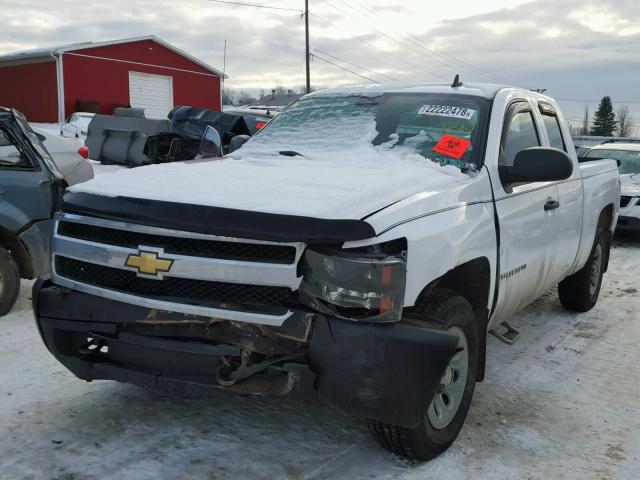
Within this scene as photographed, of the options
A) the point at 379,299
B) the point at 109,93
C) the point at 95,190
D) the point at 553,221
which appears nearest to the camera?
the point at 379,299

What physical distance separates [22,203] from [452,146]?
12.0ft

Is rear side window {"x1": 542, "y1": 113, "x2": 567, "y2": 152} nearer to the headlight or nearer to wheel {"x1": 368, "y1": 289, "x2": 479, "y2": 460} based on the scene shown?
wheel {"x1": 368, "y1": 289, "x2": 479, "y2": 460}

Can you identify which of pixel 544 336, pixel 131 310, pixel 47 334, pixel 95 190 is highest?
pixel 95 190

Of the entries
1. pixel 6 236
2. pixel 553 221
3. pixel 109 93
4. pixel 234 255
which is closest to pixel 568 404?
pixel 553 221

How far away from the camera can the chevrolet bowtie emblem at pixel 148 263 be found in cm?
284

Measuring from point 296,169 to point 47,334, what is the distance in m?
1.53

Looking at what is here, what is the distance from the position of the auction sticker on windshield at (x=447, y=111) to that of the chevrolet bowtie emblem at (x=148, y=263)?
209 cm

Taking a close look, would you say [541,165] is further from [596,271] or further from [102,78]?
[102,78]

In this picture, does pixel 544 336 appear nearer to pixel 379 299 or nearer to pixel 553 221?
pixel 553 221

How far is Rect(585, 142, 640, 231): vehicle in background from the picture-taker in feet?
34.4

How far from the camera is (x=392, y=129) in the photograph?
4.17 meters

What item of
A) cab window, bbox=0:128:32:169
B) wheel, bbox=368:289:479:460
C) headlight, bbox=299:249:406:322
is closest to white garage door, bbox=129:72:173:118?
cab window, bbox=0:128:32:169

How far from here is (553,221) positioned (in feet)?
14.8

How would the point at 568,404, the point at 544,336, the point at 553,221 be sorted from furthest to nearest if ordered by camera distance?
the point at 544,336 < the point at 553,221 < the point at 568,404
